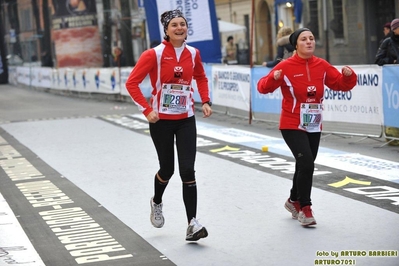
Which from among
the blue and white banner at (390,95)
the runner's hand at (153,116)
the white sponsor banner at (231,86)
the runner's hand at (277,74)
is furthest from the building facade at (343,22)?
the runner's hand at (153,116)

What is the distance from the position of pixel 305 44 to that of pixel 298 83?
0.33 m

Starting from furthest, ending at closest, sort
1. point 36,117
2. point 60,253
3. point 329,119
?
point 36,117, point 329,119, point 60,253

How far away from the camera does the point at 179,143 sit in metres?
7.41

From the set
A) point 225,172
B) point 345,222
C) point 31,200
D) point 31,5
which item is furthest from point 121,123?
point 31,5

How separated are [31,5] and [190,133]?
49451 mm

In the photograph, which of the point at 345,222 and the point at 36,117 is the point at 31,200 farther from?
the point at 36,117

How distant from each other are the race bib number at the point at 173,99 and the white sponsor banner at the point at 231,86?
1048 centimetres

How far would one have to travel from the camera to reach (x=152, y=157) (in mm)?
13234

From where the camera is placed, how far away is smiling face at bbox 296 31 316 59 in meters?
7.73

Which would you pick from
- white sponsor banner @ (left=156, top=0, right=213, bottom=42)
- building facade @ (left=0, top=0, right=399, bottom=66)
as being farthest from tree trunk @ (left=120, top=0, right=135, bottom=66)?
white sponsor banner @ (left=156, top=0, right=213, bottom=42)

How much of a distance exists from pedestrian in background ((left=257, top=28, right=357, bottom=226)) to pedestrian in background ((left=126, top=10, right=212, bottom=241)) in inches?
29.8

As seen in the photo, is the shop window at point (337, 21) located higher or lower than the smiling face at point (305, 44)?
lower

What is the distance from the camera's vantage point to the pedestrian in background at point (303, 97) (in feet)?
25.4

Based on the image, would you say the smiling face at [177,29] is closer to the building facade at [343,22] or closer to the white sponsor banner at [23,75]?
the building facade at [343,22]
